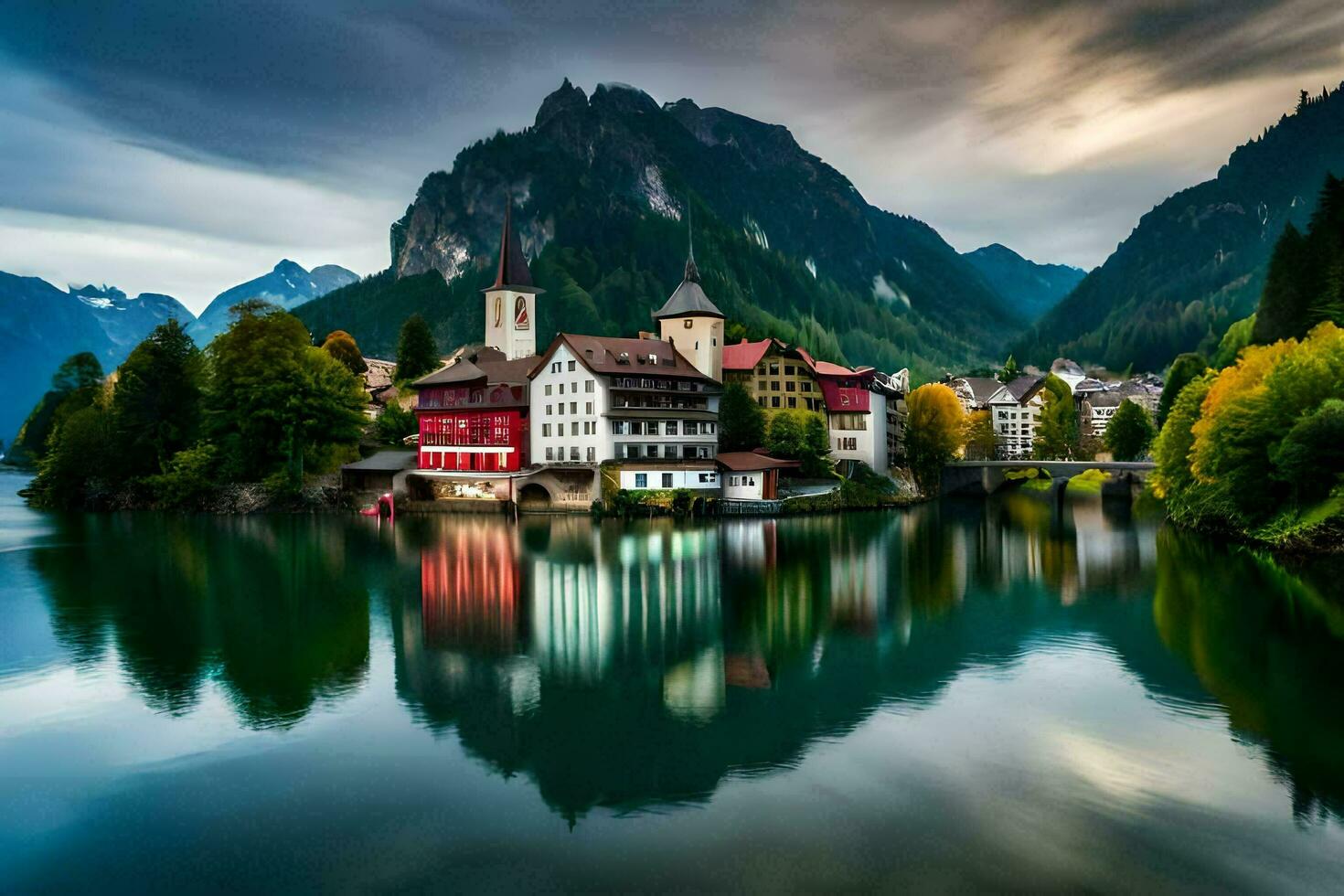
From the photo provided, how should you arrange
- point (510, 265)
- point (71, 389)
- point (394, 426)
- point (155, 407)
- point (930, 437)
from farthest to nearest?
point (510, 265) < point (71, 389) < point (930, 437) < point (394, 426) < point (155, 407)

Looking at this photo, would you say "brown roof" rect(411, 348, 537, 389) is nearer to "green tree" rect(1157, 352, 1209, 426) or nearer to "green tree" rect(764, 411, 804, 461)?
"green tree" rect(764, 411, 804, 461)

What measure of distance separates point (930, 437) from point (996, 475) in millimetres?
13844

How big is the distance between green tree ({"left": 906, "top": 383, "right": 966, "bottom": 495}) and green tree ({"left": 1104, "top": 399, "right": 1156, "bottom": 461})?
898 inches

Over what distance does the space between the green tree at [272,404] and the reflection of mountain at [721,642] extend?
28514mm

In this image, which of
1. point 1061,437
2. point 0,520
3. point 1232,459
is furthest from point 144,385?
point 1061,437

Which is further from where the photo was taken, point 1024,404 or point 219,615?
point 1024,404

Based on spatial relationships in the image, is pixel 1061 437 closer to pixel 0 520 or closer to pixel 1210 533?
pixel 1210 533

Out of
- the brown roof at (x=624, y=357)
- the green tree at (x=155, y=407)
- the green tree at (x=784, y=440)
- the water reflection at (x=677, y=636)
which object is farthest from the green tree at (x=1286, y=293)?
the green tree at (x=155, y=407)

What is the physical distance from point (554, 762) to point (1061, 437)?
369 ft

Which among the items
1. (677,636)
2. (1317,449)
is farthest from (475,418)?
(1317,449)

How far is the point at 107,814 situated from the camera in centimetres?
1598

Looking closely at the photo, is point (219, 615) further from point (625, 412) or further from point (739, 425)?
point (739, 425)

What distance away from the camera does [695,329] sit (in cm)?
7819

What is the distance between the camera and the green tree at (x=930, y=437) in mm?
90875
